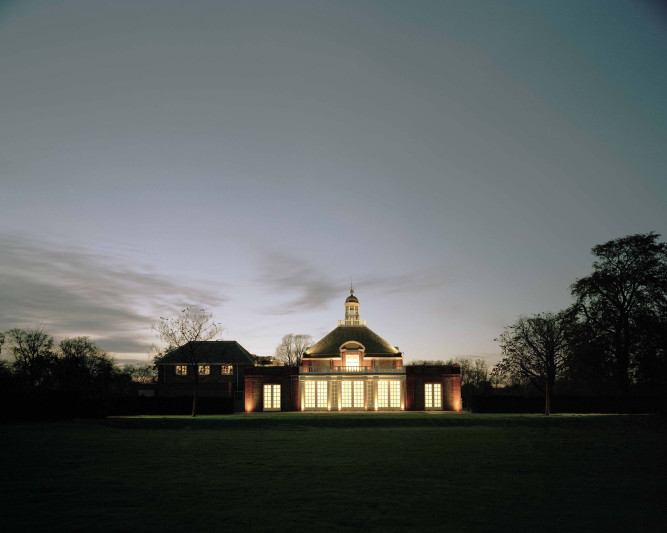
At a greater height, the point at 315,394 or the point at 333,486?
the point at 333,486

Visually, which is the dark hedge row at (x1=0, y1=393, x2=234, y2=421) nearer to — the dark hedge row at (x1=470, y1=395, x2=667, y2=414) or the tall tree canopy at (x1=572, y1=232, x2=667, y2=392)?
the dark hedge row at (x1=470, y1=395, x2=667, y2=414)

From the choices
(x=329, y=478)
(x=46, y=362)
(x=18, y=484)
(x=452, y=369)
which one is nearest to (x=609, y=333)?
(x=452, y=369)

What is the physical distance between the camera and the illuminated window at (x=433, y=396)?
179 feet

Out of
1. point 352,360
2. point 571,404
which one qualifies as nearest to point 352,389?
point 352,360

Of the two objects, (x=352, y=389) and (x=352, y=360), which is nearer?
(x=352, y=389)

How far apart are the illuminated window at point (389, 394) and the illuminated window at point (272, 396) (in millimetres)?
10468

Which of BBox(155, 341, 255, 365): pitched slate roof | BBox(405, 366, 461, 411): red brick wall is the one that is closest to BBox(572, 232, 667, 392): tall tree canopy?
BBox(405, 366, 461, 411): red brick wall

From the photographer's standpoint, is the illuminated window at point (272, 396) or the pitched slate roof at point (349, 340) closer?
the illuminated window at point (272, 396)

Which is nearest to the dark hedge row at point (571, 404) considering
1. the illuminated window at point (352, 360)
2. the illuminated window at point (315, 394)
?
the illuminated window at point (352, 360)

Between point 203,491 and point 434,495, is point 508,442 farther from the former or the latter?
point 203,491

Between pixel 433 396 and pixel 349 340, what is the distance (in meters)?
10.6

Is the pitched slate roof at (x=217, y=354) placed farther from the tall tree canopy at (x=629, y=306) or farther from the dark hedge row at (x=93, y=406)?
the tall tree canopy at (x=629, y=306)

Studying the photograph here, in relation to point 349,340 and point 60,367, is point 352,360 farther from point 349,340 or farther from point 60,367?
point 60,367

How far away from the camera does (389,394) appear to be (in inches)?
2163
